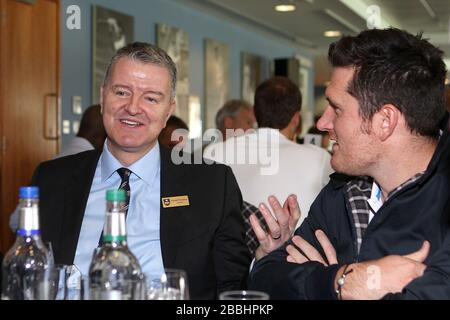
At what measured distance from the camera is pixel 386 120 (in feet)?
5.75

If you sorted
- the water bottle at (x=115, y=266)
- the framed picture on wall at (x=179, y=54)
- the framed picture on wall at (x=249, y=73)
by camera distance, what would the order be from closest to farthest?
the water bottle at (x=115, y=266) < the framed picture on wall at (x=179, y=54) < the framed picture on wall at (x=249, y=73)

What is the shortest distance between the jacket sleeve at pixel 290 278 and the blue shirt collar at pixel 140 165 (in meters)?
0.57

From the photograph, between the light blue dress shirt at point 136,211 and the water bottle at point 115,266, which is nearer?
the water bottle at point 115,266

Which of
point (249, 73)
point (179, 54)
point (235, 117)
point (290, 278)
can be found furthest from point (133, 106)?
point (249, 73)

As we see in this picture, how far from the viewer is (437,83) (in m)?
1.76

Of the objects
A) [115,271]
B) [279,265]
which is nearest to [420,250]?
[279,265]

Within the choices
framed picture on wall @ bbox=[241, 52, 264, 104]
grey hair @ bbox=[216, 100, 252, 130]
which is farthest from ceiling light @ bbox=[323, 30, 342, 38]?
grey hair @ bbox=[216, 100, 252, 130]

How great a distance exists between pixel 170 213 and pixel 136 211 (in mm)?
108

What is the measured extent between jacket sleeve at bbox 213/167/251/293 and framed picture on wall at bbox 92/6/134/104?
449 cm

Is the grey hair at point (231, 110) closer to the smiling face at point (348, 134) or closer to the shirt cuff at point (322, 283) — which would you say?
the smiling face at point (348, 134)

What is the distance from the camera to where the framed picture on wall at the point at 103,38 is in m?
6.64

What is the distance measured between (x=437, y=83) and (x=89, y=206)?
1.12 metres

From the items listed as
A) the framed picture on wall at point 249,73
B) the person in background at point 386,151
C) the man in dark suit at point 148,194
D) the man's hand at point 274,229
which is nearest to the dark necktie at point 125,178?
the man in dark suit at point 148,194
